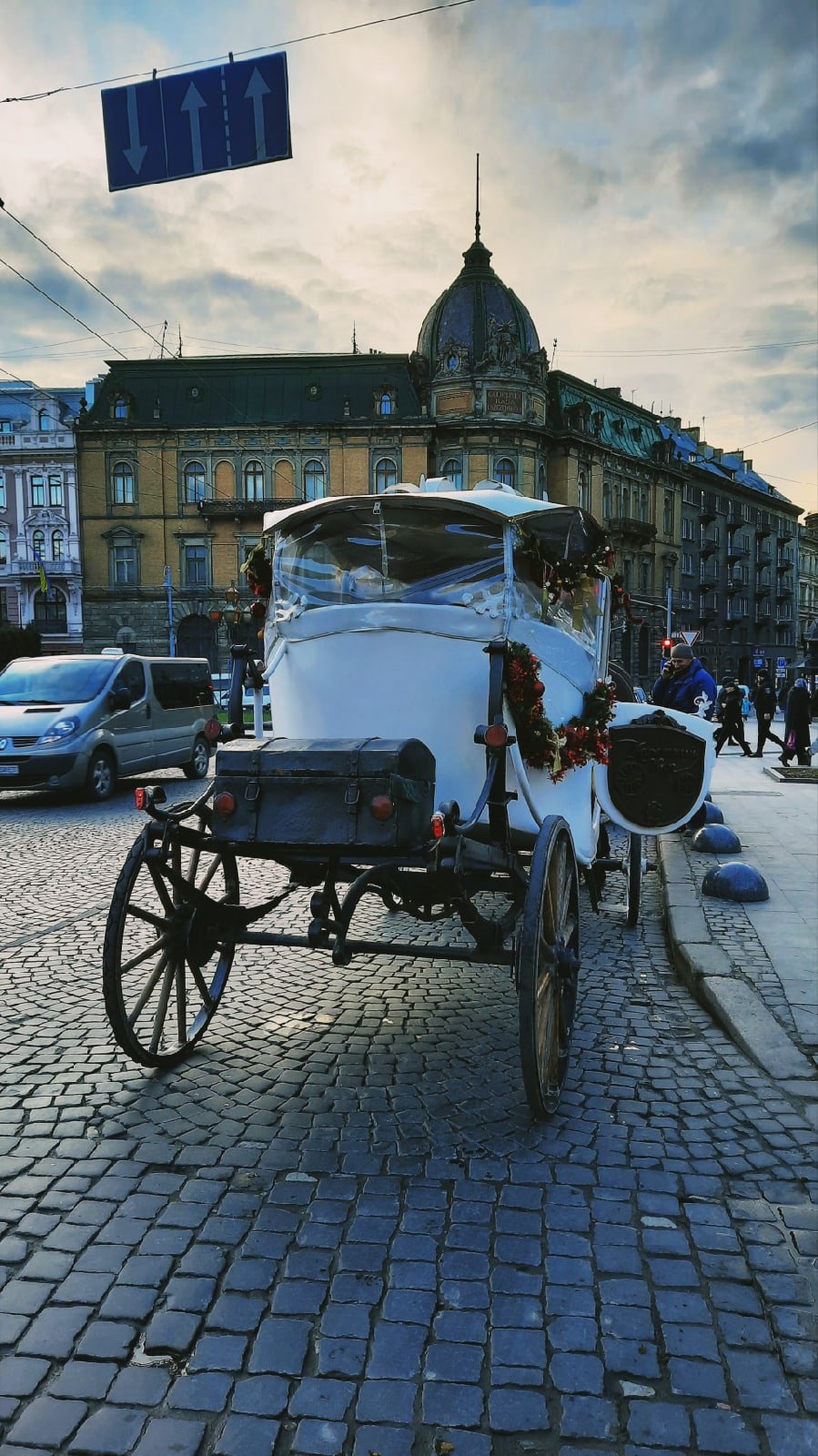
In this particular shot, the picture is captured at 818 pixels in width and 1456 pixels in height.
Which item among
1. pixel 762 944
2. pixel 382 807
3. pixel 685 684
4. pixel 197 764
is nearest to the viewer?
pixel 382 807

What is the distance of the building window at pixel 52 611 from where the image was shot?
5394 centimetres

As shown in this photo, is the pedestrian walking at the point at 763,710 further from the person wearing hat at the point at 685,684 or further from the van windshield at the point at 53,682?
the van windshield at the point at 53,682

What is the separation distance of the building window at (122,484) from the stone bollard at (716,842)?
50.2 m

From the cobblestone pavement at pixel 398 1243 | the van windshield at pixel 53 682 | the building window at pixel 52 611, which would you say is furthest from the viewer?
the building window at pixel 52 611

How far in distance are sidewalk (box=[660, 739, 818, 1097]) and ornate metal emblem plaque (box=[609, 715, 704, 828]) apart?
81 cm

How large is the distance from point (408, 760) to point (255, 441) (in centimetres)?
5272

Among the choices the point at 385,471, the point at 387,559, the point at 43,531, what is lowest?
the point at 387,559

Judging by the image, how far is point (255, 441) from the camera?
2094 inches

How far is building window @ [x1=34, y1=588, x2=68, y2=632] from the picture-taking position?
5394cm

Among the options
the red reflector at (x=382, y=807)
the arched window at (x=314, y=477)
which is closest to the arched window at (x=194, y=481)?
the arched window at (x=314, y=477)

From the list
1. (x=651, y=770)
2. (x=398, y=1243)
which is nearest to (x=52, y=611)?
(x=651, y=770)

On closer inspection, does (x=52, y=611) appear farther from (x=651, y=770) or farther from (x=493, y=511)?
(x=493, y=511)

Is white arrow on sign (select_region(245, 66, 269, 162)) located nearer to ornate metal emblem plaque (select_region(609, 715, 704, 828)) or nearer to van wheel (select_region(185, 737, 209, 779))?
ornate metal emblem plaque (select_region(609, 715, 704, 828))

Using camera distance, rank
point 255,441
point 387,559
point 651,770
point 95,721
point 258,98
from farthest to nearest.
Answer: point 255,441 < point 95,721 < point 258,98 < point 651,770 < point 387,559
